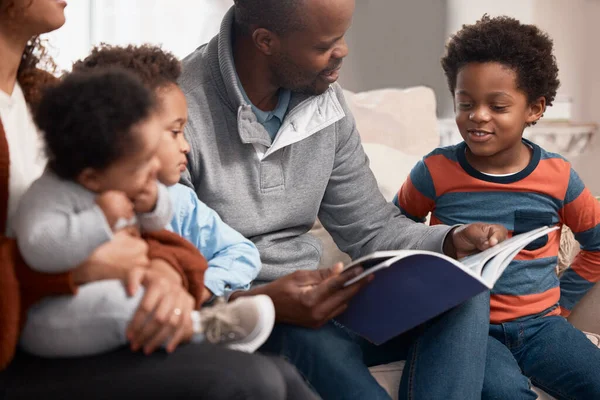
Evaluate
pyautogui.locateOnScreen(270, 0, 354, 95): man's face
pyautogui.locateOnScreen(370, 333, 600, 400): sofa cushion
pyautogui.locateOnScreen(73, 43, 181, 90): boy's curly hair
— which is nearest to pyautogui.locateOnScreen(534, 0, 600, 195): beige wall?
pyautogui.locateOnScreen(270, 0, 354, 95): man's face

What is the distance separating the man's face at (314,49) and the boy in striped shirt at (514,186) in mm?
332

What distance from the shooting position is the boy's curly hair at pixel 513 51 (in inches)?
66.7

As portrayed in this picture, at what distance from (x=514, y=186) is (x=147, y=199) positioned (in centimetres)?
94

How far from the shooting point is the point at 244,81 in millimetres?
1594

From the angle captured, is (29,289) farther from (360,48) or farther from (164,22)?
(360,48)

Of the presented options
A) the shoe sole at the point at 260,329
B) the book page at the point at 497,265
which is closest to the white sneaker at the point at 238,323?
the shoe sole at the point at 260,329

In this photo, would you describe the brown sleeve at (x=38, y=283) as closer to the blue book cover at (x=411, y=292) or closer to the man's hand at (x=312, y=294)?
the man's hand at (x=312, y=294)

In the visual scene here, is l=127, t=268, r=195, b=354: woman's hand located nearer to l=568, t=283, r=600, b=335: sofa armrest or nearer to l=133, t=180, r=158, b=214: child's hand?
l=133, t=180, r=158, b=214: child's hand

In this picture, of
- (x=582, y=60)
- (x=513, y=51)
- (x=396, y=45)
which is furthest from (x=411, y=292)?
(x=582, y=60)

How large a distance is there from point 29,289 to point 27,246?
6 centimetres

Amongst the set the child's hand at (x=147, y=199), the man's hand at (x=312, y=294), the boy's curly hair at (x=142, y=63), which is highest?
the boy's curly hair at (x=142, y=63)

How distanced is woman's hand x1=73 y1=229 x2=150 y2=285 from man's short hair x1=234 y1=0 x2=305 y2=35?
0.66 meters

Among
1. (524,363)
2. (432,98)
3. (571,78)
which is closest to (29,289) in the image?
(524,363)

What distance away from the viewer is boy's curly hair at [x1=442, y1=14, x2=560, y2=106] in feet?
5.56
